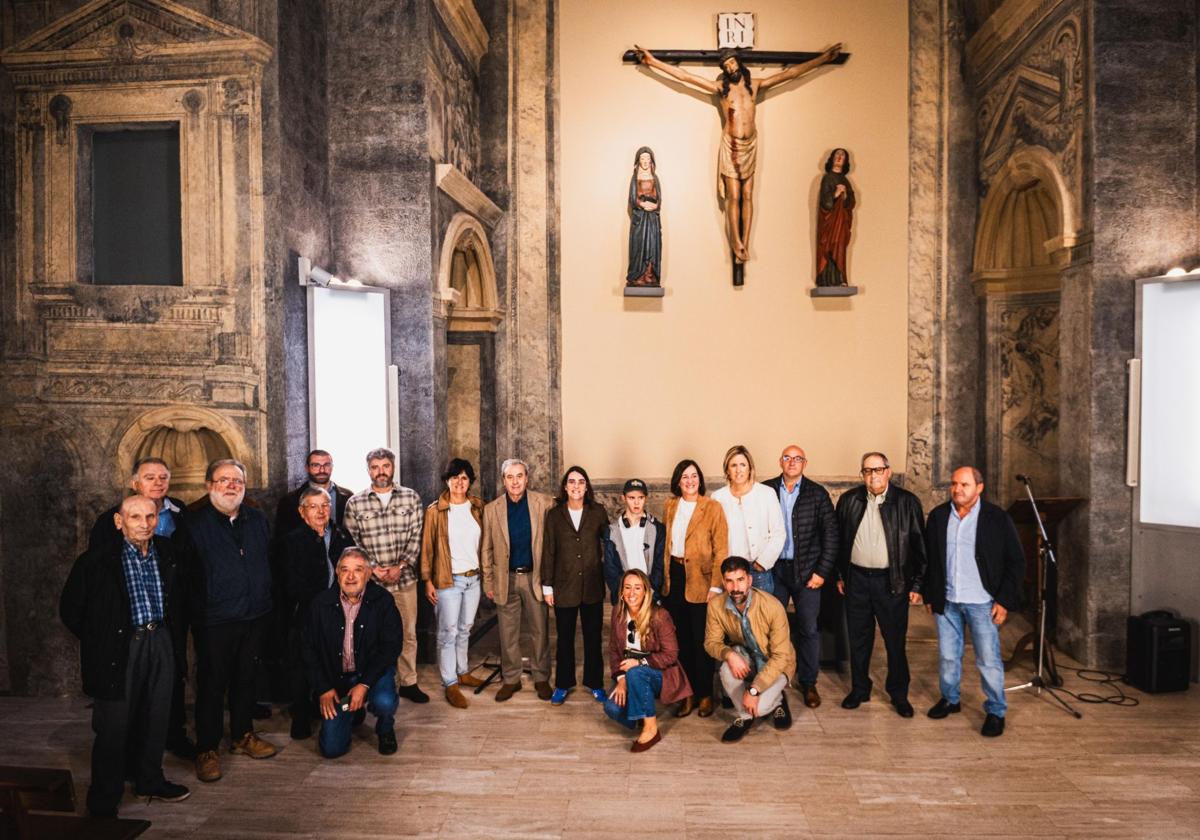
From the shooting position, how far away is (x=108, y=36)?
5.89m

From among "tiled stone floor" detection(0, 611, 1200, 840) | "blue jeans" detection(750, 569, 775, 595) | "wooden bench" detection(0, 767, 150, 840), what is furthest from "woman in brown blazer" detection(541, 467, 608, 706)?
"wooden bench" detection(0, 767, 150, 840)

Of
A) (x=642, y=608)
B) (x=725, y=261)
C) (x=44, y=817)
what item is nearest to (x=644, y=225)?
(x=725, y=261)

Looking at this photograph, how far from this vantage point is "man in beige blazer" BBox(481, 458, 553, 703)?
585 centimetres

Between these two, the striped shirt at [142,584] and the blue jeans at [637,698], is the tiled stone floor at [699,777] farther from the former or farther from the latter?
the striped shirt at [142,584]

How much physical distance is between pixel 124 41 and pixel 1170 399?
747 cm

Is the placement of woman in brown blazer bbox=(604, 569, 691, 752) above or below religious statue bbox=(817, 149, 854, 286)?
below

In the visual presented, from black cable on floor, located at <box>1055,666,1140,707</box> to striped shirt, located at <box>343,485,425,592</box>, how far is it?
4425mm

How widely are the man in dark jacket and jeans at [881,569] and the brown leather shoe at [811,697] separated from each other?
16cm

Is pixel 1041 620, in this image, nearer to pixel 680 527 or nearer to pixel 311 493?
pixel 680 527

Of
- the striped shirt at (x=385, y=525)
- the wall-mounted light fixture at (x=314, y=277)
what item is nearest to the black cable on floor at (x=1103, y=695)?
the striped shirt at (x=385, y=525)

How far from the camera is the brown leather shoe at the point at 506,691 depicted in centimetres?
582

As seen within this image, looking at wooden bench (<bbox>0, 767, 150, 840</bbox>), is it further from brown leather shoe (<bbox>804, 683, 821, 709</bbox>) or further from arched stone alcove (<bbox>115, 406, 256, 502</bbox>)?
brown leather shoe (<bbox>804, 683, 821, 709</bbox>)

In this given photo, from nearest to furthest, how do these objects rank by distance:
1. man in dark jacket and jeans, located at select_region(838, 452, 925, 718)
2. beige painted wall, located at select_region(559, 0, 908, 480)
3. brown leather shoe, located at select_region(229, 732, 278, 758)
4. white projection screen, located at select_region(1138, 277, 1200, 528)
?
brown leather shoe, located at select_region(229, 732, 278, 758)
man in dark jacket and jeans, located at select_region(838, 452, 925, 718)
white projection screen, located at select_region(1138, 277, 1200, 528)
beige painted wall, located at select_region(559, 0, 908, 480)

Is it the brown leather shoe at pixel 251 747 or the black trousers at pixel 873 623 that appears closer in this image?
the brown leather shoe at pixel 251 747
